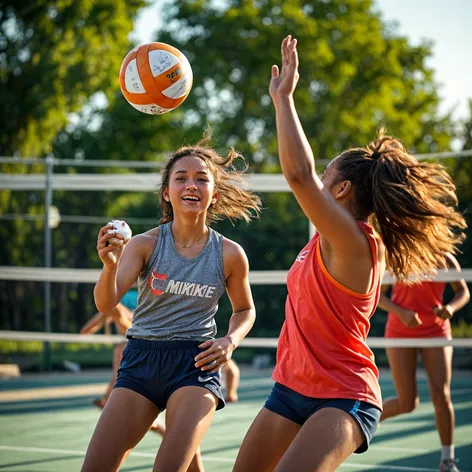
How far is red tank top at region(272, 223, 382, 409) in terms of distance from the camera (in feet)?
10.8

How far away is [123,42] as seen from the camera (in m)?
21.3

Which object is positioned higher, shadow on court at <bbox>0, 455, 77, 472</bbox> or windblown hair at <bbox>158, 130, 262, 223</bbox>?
windblown hair at <bbox>158, 130, 262, 223</bbox>

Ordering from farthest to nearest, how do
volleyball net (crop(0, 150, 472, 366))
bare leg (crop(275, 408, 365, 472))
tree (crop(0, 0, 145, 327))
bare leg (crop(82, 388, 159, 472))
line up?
tree (crop(0, 0, 145, 327)) < volleyball net (crop(0, 150, 472, 366)) < bare leg (crop(82, 388, 159, 472)) < bare leg (crop(275, 408, 365, 472))

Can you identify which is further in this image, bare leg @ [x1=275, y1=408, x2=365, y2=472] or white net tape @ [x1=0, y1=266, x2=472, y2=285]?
white net tape @ [x1=0, y1=266, x2=472, y2=285]

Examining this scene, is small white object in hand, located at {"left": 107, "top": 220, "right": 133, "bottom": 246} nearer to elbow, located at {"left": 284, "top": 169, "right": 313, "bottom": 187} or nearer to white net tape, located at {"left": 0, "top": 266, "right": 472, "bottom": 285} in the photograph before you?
elbow, located at {"left": 284, "top": 169, "right": 313, "bottom": 187}

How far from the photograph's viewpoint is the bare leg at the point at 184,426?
346 cm

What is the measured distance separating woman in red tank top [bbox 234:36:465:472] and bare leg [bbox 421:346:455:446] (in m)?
2.81

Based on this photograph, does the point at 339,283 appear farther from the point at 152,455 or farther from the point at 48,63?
the point at 48,63

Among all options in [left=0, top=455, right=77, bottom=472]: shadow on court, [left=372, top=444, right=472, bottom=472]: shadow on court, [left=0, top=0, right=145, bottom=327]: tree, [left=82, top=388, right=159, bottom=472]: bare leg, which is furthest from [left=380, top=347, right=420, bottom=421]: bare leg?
[left=0, top=0, right=145, bottom=327]: tree

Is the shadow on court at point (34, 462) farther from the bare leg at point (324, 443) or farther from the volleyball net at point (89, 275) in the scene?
the bare leg at point (324, 443)

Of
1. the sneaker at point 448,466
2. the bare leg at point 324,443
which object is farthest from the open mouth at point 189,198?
the sneaker at point 448,466

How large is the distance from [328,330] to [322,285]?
0.59ft

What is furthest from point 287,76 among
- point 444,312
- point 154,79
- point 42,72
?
point 42,72

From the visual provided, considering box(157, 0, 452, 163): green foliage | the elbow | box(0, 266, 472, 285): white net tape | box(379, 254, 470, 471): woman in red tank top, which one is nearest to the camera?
the elbow
